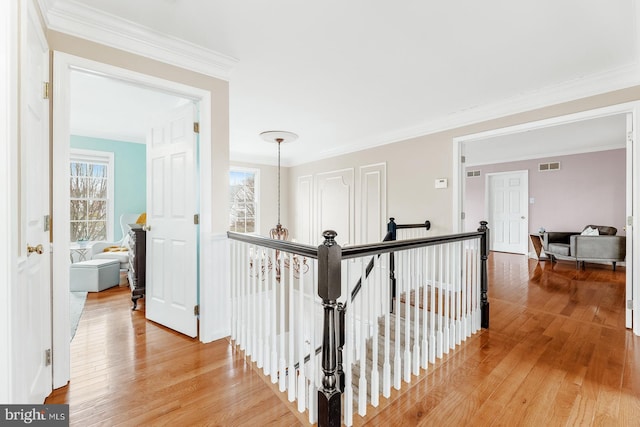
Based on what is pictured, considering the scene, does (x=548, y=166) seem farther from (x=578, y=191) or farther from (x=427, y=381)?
(x=427, y=381)

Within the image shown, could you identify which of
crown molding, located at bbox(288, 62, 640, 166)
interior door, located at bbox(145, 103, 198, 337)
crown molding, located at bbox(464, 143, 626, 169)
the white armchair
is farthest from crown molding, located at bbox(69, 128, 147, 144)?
crown molding, located at bbox(464, 143, 626, 169)

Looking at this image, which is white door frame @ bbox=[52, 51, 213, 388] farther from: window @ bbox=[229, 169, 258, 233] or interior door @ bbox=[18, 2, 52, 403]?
window @ bbox=[229, 169, 258, 233]

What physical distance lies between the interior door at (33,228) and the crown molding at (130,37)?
0.26 m

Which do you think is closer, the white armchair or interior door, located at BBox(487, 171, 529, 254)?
the white armchair

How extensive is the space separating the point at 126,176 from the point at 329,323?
5072mm

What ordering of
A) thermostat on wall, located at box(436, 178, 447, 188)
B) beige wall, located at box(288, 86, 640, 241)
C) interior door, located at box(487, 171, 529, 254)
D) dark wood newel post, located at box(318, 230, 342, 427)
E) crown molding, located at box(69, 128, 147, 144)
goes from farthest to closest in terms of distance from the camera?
interior door, located at box(487, 171, 529, 254) → crown molding, located at box(69, 128, 147, 144) → thermostat on wall, located at box(436, 178, 447, 188) → beige wall, located at box(288, 86, 640, 241) → dark wood newel post, located at box(318, 230, 342, 427)

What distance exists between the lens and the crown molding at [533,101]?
2.55 metres

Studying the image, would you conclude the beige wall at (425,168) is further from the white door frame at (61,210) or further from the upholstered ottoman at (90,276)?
the upholstered ottoman at (90,276)

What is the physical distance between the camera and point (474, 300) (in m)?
2.57

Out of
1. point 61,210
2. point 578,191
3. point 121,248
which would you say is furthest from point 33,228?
point 578,191

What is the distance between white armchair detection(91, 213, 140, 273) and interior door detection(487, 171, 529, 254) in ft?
26.3

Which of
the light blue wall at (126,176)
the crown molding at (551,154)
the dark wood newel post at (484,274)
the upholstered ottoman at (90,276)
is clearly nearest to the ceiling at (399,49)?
the light blue wall at (126,176)

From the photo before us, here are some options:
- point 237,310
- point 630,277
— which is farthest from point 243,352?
point 630,277

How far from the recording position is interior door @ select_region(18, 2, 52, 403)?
1.20m
